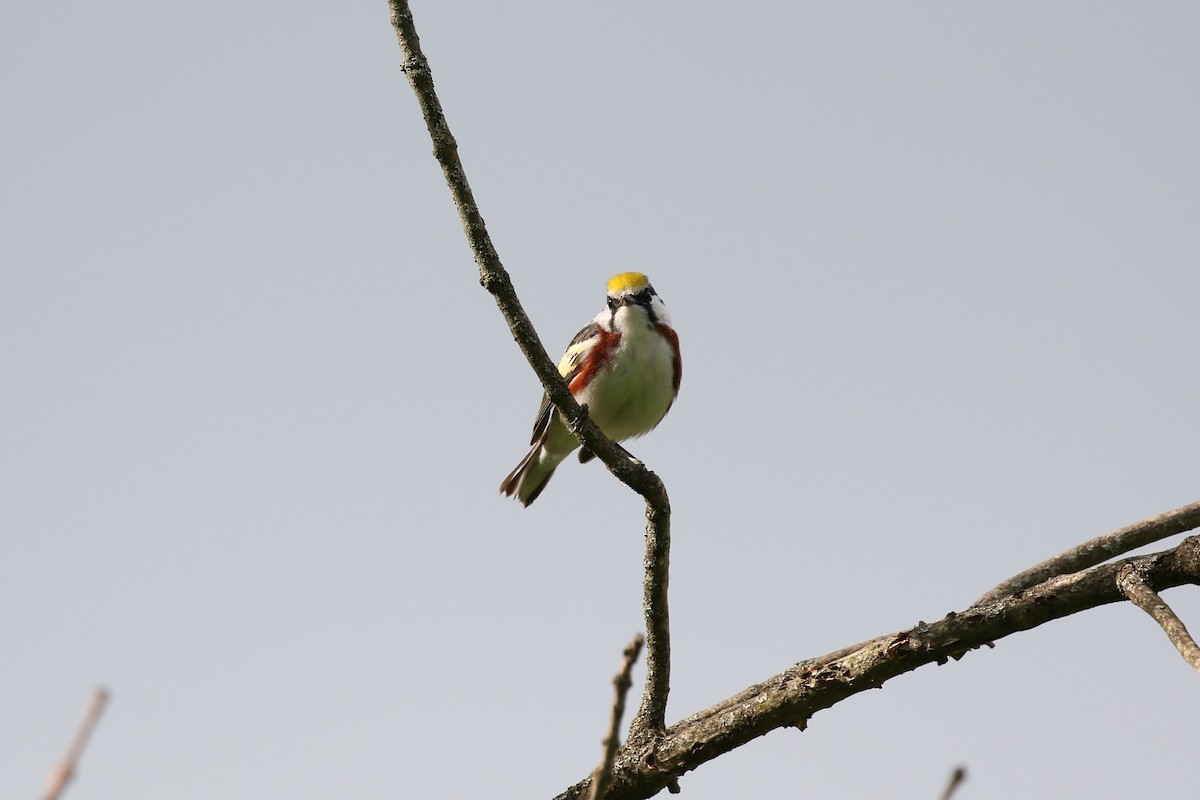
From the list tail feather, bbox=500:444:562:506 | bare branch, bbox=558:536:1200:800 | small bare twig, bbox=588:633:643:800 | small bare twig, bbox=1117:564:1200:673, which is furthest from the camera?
tail feather, bbox=500:444:562:506

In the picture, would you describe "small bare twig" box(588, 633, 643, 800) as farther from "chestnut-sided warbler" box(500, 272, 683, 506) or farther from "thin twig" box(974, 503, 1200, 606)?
"chestnut-sided warbler" box(500, 272, 683, 506)

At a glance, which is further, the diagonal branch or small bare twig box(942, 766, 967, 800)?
the diagonal branch

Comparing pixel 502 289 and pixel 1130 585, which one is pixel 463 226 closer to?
pixel 502 289

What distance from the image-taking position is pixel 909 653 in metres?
3.47

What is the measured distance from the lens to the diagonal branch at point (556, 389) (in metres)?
3.79

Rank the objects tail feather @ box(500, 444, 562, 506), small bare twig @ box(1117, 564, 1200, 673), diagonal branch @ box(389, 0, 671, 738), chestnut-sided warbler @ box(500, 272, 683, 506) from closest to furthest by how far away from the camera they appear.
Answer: small bare twig @ box(1117, 564, 1200, 673) < diagonal branch @ box(389, 0, 671, 738) < chestnut-sided warbler @ box(500, 272, 683, 506) < tail feather @ box(500, 444, 562, 506)

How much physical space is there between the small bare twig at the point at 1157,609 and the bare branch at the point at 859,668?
0.09 feet

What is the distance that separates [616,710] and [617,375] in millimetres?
5636

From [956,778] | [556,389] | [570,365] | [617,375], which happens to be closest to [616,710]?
[956,778]

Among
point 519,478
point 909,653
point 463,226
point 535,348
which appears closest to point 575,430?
point 535,348

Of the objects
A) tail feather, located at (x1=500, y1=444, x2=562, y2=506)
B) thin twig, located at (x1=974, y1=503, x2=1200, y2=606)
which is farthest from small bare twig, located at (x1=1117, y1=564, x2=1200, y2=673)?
tail feather, located at (x1=500, y1=444, x2=562, y2=506)

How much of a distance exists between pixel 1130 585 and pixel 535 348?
2.08 m

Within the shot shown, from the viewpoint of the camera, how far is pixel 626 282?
7.90 metres

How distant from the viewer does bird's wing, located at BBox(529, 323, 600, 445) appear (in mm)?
7438
